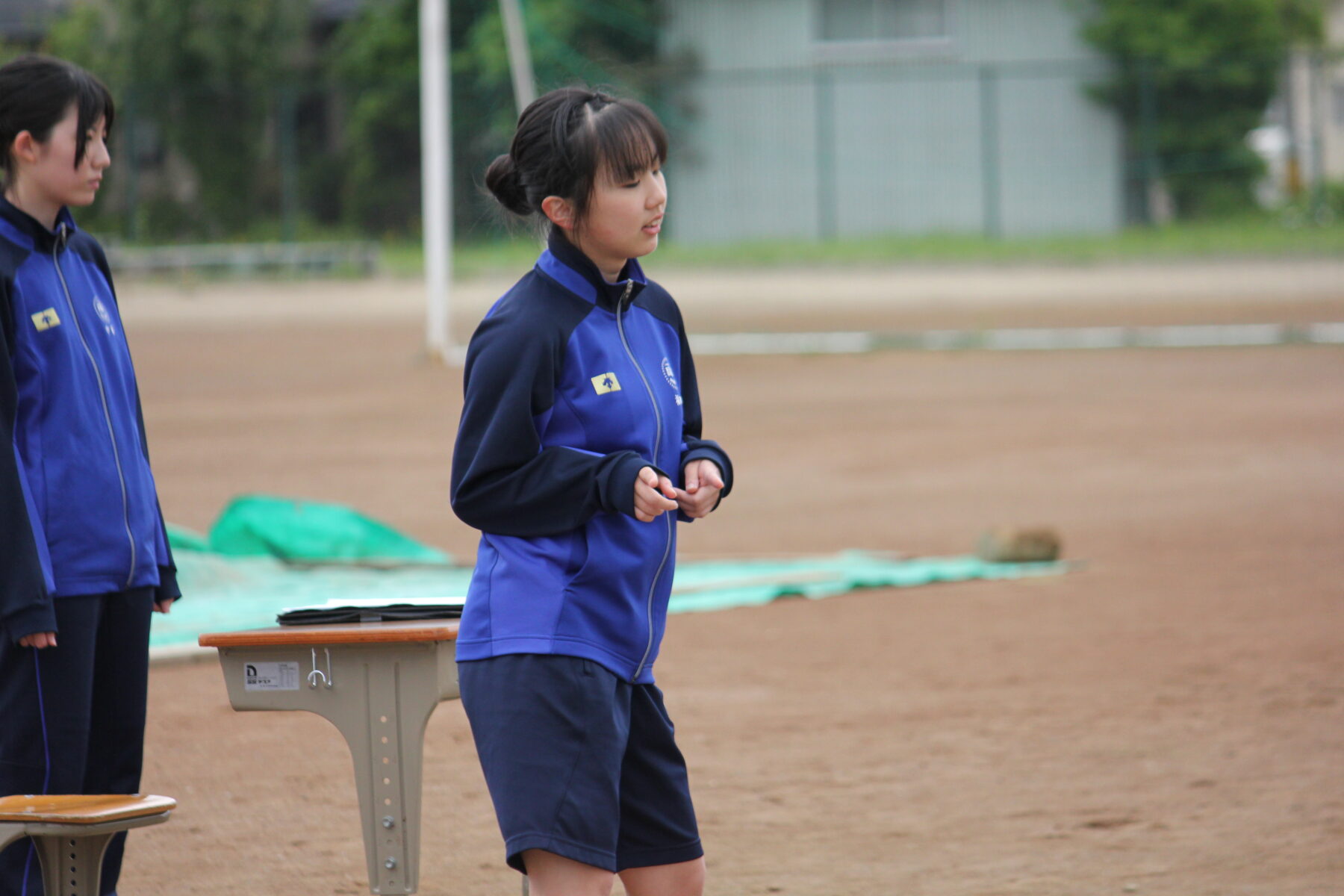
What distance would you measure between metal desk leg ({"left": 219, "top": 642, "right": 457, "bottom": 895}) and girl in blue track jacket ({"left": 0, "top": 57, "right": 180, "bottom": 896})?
0.32 meters

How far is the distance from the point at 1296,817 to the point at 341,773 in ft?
9.39

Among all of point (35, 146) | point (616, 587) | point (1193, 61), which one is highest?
point (1193, 61)

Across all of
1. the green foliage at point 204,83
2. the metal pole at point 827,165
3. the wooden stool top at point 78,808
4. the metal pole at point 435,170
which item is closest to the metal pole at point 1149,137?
the metal pole at point 827,165

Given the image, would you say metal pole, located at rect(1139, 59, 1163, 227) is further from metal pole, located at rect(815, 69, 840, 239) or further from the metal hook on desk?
the metal hook on desk

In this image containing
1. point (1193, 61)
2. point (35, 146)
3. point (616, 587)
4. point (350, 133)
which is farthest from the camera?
point (350, 133)

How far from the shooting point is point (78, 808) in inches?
120

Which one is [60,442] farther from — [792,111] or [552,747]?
[792,111]

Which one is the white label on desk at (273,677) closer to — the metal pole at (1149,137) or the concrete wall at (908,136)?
the concrete wall at (908,136)

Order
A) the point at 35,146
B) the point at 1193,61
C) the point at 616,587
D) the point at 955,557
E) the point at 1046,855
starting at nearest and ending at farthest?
1. the point at 616,587
2. the point at 35,146
3. the point at 1046,855
4. the point at 955,557
5. the point at 1193,61

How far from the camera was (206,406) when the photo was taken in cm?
1530

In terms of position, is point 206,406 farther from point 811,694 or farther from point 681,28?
point 681,28

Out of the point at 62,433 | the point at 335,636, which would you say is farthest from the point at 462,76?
the point at 335,636

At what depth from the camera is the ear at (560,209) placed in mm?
2852

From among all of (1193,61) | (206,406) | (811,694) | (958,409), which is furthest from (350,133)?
(811,694)
